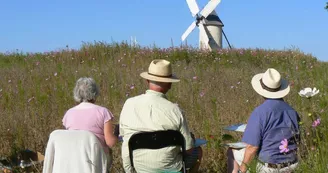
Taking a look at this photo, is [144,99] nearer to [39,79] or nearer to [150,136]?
[150,136]

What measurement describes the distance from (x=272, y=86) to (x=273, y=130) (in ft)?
1.18

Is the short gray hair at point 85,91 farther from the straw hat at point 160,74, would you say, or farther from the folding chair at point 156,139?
the folding chair at point 156,139

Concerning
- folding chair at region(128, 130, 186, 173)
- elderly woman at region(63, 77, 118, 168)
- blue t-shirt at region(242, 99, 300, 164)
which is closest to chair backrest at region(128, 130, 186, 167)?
folding chair at region(128, 130, 186, 173)

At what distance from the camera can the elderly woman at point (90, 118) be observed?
3658mm

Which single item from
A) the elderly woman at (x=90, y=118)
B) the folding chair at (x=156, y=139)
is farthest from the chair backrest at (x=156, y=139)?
the elderly woman at (x=90, y=118)

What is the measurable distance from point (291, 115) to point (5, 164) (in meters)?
2.58

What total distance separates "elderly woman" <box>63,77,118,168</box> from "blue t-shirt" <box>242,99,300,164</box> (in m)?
1.08

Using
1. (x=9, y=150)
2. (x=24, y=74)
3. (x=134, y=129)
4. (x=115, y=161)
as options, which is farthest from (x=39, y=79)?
(x=134, y=129)

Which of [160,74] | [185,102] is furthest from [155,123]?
[185,102]

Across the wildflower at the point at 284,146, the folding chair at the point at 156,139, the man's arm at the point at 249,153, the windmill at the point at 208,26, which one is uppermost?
the windmill at the point at 208,26

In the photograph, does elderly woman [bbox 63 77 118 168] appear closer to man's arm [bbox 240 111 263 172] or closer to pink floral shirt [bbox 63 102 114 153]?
pink floral shirt [bbox 63 102 114 153]

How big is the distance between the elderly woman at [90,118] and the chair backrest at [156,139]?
43 centimetres

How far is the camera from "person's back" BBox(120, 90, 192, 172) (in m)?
3.30

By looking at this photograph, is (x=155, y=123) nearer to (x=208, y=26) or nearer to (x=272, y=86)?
(x=272, y=86)
